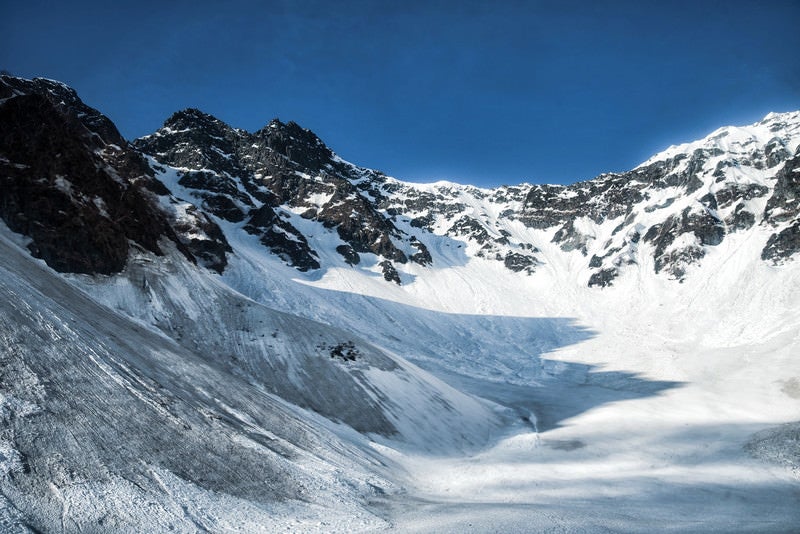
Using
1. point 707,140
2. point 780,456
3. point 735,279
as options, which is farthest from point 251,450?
point 707,140

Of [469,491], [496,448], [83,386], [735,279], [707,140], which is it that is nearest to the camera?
[83,386]

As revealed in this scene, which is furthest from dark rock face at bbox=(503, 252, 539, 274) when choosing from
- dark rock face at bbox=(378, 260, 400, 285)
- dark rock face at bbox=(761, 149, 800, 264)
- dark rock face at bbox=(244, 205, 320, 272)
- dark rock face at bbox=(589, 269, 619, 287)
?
dark rock face at bbox=(244, 205, 320, 272)

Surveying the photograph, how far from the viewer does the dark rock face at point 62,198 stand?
2392 cm

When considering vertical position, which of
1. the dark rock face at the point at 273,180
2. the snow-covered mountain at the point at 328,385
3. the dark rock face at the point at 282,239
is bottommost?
the snow-covered mountain at the point at 328,385

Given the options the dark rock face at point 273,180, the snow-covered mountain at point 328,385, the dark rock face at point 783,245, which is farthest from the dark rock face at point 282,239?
the dark rock face at point 783,245

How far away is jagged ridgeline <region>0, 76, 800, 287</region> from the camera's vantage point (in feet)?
88.8

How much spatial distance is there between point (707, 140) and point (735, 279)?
83106 mm

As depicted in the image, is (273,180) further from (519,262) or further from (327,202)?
(519,262)

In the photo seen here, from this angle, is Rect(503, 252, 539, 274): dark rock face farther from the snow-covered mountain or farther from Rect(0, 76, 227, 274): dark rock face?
Rect(0, 76, 227, 274): dark rock face

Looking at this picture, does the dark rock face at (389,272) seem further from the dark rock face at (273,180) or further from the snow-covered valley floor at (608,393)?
the dark rock face at (273,180)

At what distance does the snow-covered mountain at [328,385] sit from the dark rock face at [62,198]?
0.46ft

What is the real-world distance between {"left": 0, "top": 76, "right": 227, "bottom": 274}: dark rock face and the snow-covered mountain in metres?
0.14

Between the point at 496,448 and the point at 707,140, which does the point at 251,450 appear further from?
the point at 707,140

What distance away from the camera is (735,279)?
7419cm
